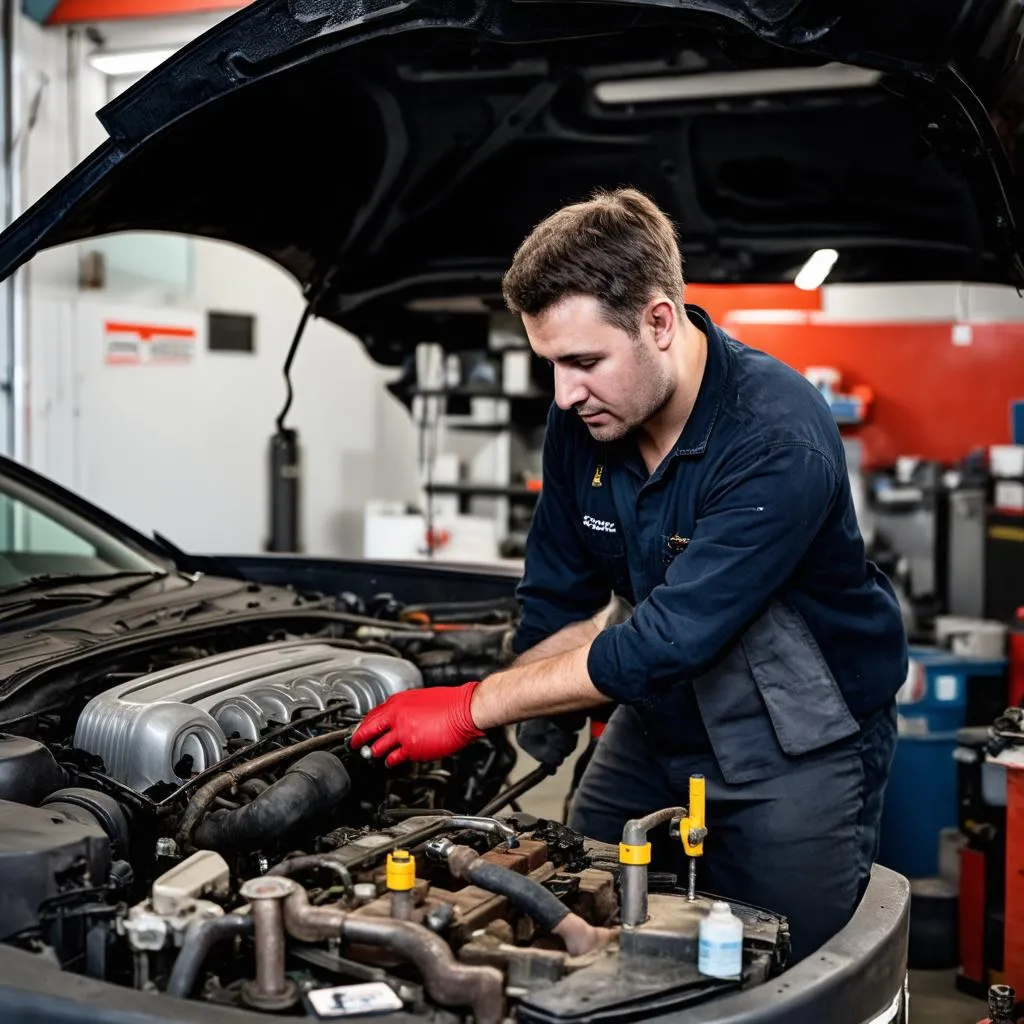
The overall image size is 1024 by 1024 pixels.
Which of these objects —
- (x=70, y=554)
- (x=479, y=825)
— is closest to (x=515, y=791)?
(x=479, y=825)

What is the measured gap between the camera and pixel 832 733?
201 centimetres

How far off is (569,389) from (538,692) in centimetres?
47

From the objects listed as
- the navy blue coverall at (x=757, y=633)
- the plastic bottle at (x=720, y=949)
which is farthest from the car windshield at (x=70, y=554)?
the plastic bottle at (x=720, y=949)

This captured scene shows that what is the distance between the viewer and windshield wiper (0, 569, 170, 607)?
2.40 m

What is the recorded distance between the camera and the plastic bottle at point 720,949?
1426 mm

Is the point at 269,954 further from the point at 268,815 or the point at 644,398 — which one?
the point at 644,398

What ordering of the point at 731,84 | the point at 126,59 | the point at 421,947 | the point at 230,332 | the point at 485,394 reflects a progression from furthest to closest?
the point at 230,332
the point at 485,394
the point at 126,59
the point at 731,84
the point at 421,947

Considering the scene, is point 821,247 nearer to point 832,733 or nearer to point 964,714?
point 832,733

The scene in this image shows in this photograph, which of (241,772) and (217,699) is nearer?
(241,772)

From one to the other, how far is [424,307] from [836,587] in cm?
173

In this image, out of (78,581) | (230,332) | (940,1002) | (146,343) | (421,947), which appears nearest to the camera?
(421,947)

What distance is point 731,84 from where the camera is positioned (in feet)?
8.68

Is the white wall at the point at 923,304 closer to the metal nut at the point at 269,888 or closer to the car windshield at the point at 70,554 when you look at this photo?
the car windshield at the point at 70,554

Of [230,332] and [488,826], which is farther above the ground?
[230,332]
